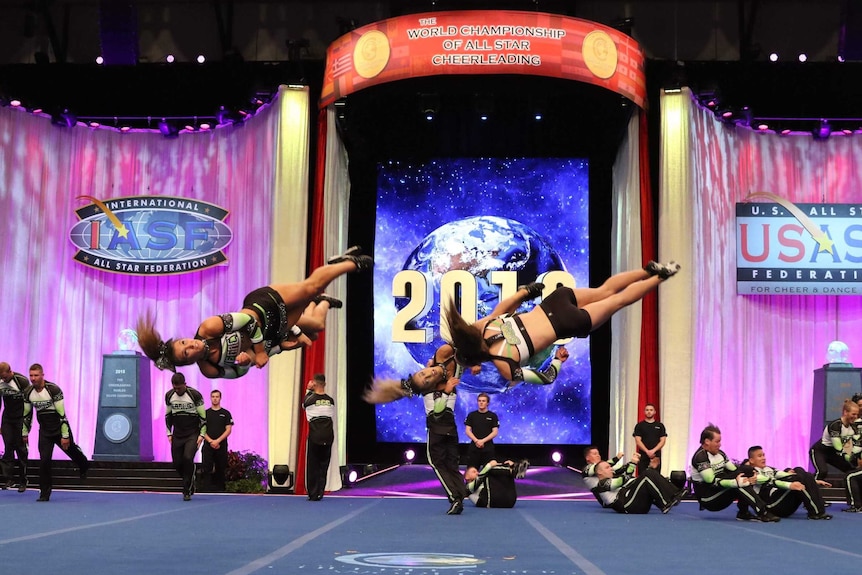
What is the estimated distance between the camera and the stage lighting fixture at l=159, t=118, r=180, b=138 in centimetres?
1577

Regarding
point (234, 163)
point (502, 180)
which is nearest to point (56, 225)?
point (234, 163)

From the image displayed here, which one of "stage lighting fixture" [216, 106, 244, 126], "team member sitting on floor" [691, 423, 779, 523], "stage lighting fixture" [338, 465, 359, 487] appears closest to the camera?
"team member sitting on floor" [691, 423, 779, 523]

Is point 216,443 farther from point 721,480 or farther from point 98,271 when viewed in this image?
point 721,480

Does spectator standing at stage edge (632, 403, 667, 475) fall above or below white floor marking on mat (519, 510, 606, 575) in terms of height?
above

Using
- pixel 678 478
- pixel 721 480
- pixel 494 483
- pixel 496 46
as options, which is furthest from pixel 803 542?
pixel 496 46

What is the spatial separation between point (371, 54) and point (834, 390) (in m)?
8.07

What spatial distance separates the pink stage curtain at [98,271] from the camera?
617 inches

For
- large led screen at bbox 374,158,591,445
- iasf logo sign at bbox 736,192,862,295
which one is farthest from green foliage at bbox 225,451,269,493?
iasf logo sign at bbox 736,192,862,295

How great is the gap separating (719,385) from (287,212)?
7.04m

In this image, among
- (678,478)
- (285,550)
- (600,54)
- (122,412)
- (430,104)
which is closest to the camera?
(285,550)

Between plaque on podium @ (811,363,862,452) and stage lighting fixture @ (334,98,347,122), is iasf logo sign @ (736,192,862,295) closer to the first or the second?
plaque on podium @ (811,363,862,452)

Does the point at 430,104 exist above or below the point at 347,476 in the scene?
above

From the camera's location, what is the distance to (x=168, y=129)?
15953 mm

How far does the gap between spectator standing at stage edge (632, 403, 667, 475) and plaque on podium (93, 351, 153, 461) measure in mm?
7154
